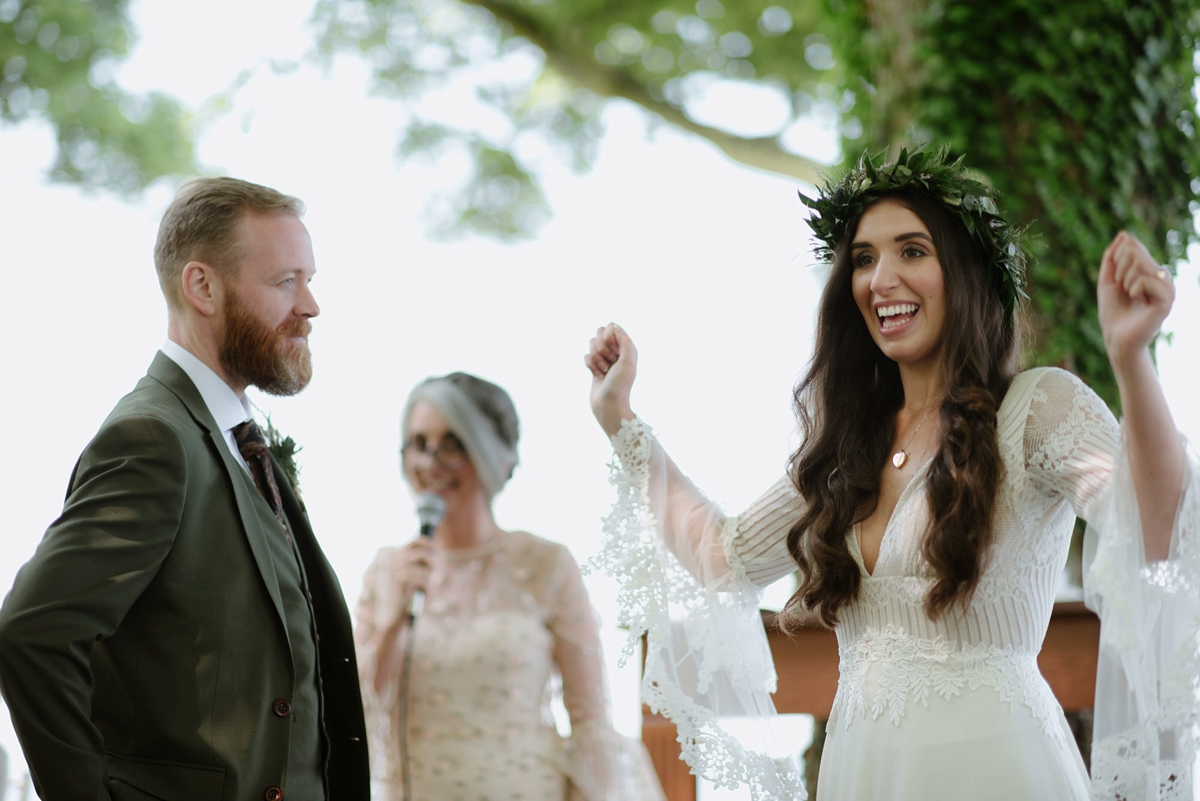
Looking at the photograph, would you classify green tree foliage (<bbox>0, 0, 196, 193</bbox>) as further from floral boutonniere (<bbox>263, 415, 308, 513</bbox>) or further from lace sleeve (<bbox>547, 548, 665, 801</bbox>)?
floral boutonniere (<bbox>263, 415, 308, 513</bbox>)

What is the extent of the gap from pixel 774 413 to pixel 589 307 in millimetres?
4126

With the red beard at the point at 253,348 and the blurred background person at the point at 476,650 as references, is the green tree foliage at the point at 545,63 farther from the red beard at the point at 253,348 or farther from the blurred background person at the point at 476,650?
the red beard at the point at 253,348

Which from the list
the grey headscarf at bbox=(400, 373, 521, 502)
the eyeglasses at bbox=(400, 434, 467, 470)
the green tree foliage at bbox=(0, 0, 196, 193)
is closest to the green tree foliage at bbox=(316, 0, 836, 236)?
the green tree foliage at bbox=(0, 0, 196, 193)

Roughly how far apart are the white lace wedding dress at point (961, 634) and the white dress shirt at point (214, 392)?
2.26 feet

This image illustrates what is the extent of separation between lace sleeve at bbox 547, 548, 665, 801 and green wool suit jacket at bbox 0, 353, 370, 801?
1.04 metres

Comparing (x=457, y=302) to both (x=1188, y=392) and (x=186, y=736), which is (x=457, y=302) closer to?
(x=1188, y=392)

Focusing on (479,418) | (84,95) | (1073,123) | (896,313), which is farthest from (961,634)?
(84,95)

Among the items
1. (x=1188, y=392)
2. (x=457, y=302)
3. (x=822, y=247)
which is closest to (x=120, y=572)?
(x=822, y=247)

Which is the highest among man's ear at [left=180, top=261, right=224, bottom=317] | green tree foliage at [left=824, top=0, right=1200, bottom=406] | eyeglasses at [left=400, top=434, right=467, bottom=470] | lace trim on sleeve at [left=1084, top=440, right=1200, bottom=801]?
green tree foliage at [left=824, top=0, right=1200, bottom=406]

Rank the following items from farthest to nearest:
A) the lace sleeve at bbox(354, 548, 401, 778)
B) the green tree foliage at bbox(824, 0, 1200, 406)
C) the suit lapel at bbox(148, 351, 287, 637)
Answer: the green tree foliage at bbox(824, 0, 1200, 406)
the lace sleeve at bbox(354, 548, 401, 778)
the suit lapel at bbox(148, 351, 287, 637)

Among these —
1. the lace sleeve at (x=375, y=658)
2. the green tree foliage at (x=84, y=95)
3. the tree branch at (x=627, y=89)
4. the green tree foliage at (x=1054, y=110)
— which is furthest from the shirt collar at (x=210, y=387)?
the green tree foliage at (x=84, y=95)

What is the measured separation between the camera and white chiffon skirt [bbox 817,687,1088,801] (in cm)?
162

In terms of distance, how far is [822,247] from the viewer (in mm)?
2033

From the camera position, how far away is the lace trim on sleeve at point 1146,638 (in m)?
1.47
